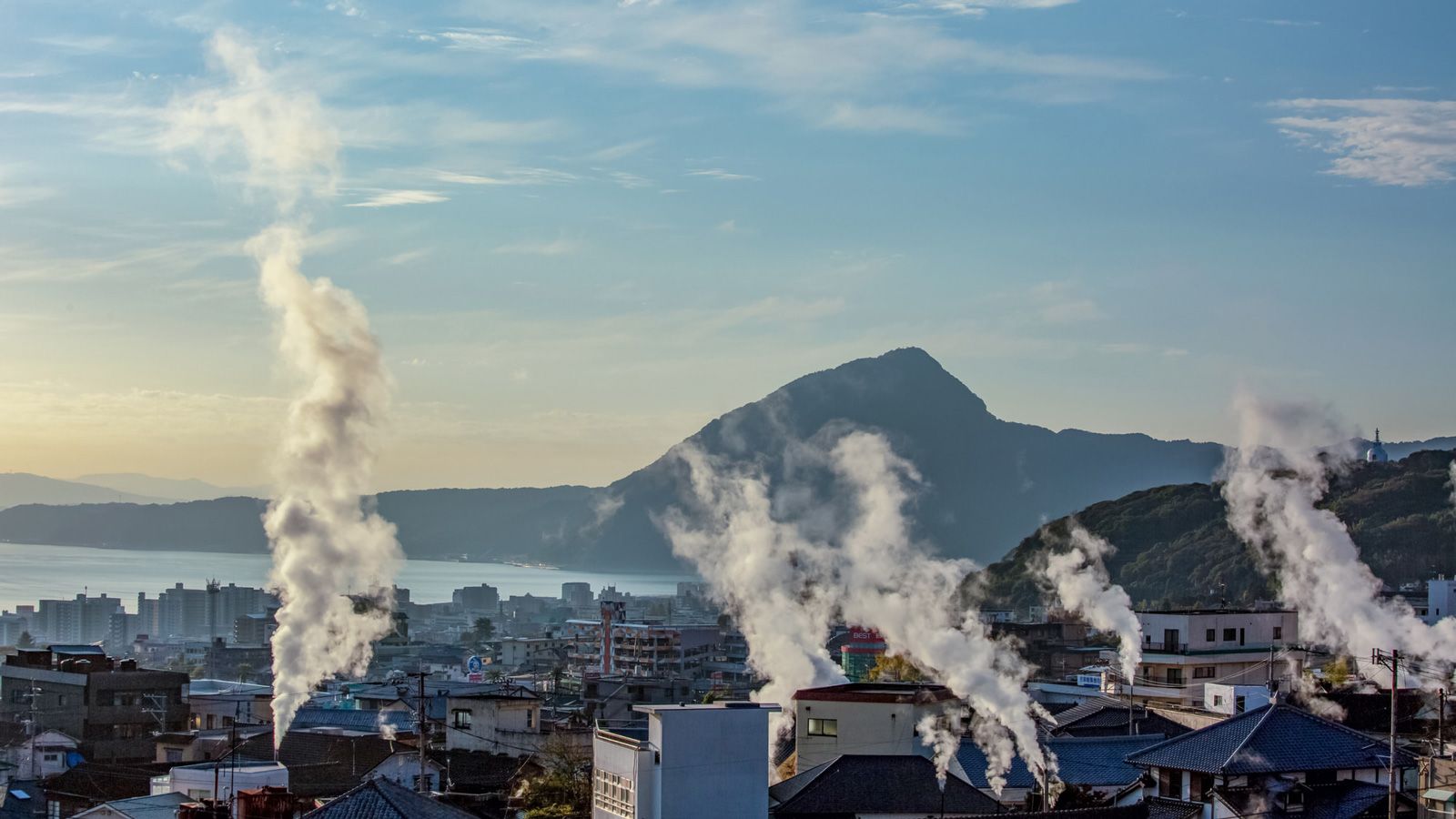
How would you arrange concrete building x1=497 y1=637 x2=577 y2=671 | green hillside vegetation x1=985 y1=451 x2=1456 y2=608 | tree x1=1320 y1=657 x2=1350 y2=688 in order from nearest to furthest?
1. tree x1=1320 y1=657 x2=1350 y2=688
2. green hillside vegetation x1=985 y1=451 x2=1456 y2=608
3. concrete building x1=497 y1=637 x2=577 y2=671

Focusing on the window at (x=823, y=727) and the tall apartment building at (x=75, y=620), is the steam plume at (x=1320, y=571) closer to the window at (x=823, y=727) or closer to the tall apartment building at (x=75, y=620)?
the window at (x=823, y=727)

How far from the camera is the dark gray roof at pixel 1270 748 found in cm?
2844

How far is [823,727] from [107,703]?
26.4 metres

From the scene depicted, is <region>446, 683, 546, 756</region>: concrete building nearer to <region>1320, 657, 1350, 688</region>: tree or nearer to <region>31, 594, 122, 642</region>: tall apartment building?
<region>1320, 657, 1350, 688</region>: tree

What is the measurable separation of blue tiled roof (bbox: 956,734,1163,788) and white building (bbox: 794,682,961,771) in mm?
1144

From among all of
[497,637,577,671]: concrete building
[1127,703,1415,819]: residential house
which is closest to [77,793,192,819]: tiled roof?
[1127,703,1415,819]: residential house

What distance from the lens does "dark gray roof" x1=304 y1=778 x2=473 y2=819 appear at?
66.1 feet

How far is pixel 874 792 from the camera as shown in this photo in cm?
2938

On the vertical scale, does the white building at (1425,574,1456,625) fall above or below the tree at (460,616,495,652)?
above

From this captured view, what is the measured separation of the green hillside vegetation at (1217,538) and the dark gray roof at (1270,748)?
52.6 meters

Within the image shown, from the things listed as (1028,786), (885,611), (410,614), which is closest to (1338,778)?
(1028,786)

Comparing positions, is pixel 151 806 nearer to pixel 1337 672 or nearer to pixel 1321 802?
pixel 1321 802

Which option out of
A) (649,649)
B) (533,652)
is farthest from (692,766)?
(533,652)

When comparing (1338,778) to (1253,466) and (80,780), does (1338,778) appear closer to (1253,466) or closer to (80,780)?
(80,780)
